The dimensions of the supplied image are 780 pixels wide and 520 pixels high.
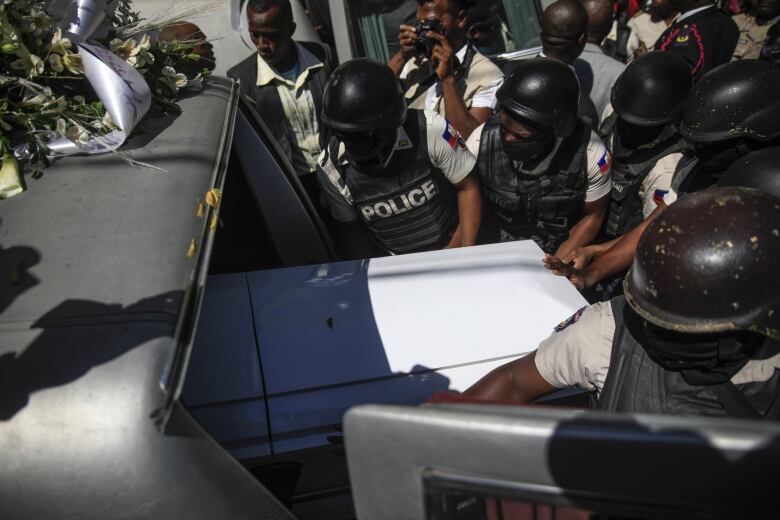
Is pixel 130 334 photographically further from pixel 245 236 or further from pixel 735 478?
pixel 245 236

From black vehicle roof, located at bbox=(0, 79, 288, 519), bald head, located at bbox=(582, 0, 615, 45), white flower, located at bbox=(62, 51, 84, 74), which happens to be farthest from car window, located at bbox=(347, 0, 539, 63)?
black vehicle roof, located at bbox=(0, 79, 288, 519)

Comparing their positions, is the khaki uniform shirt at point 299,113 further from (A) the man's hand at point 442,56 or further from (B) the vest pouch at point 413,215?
(B) the vest pouch at point 413,215

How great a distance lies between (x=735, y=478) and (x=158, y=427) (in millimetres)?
950

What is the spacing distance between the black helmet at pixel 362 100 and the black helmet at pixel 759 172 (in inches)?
52.7

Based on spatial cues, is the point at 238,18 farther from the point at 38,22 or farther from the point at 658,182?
the point at 658,182

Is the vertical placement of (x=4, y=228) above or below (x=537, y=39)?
above

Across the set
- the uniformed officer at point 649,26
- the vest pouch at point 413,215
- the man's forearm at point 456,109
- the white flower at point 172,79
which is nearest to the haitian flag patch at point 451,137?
the vest pouch at point 413,215

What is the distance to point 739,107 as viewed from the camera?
8.02 ft

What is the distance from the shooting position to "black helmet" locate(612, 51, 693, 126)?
2883mm

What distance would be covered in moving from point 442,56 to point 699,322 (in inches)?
97.8

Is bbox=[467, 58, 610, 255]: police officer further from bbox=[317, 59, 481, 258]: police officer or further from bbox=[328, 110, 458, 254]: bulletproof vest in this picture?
bbox=[328, 110, 458, 254]: bulletproof vest

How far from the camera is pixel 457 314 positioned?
2.14 meters

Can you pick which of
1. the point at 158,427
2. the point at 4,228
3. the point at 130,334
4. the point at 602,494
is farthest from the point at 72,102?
the point at 602,494

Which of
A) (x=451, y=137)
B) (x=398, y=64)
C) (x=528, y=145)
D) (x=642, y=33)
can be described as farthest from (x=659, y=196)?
(x=642, y=33)
